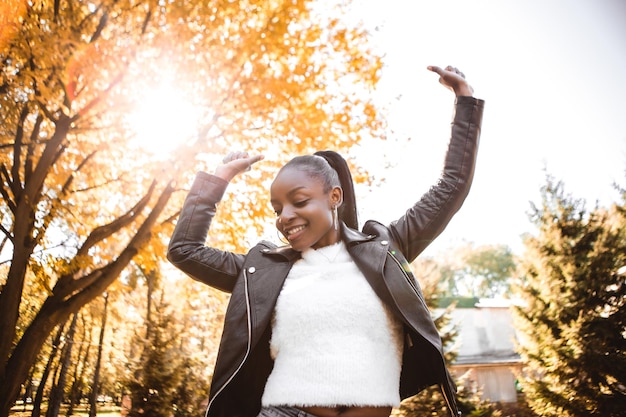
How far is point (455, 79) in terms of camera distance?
205 cm

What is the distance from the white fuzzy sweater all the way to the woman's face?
0.59 ft

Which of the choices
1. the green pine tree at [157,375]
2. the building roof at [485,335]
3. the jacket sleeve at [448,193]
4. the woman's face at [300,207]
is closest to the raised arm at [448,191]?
the jacket sleeve at [448,193]

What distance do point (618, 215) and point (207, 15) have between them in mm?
14238

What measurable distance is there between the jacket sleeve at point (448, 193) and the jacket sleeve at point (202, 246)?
0.84 m

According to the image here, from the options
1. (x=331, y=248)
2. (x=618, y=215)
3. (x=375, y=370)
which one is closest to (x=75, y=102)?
(x=331, y=248)

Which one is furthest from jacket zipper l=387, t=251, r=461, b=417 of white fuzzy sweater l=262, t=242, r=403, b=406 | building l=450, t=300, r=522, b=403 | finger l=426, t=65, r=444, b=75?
building l=450, t=300, r=522, b=403

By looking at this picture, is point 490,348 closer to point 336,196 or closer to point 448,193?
point 448,193

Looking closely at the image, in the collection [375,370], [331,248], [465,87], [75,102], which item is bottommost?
[375,370]

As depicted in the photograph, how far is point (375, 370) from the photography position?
1484 mm

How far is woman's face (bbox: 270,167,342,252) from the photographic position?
1.75 meters

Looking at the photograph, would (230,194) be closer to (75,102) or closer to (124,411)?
(75,102)

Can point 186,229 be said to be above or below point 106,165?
below

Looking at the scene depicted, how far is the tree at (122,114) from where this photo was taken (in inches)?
229

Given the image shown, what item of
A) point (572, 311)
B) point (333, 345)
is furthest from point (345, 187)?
point (572, 311)
